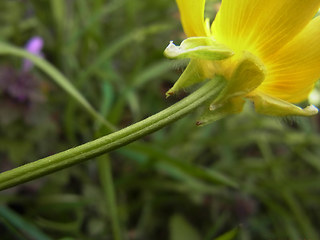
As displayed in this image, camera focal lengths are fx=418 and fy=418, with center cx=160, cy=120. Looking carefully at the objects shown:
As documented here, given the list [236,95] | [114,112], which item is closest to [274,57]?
[236,95]

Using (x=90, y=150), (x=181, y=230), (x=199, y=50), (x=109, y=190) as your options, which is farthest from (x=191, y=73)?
(x=181, y=230)

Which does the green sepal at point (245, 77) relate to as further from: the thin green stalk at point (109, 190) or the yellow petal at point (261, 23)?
the thin green stalk at point (109, 190)

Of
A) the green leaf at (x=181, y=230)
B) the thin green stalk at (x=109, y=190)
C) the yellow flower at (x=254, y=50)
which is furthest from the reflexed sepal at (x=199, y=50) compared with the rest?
the green leaf at (x=181, y=230)

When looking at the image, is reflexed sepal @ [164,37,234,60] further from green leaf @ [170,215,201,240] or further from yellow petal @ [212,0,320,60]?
green leaf @ [170,215,201,240]

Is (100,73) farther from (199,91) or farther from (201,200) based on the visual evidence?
(199,91)

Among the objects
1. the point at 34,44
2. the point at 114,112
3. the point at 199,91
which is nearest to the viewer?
the point at 199,91

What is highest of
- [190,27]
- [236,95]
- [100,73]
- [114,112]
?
[100,73]

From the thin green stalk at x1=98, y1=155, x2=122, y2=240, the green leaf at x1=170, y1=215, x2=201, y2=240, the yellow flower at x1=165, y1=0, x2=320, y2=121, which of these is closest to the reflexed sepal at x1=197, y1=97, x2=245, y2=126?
the yellow flower at x1=165, y1=0, x2=320, y2=121

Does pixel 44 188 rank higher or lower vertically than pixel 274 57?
higher
